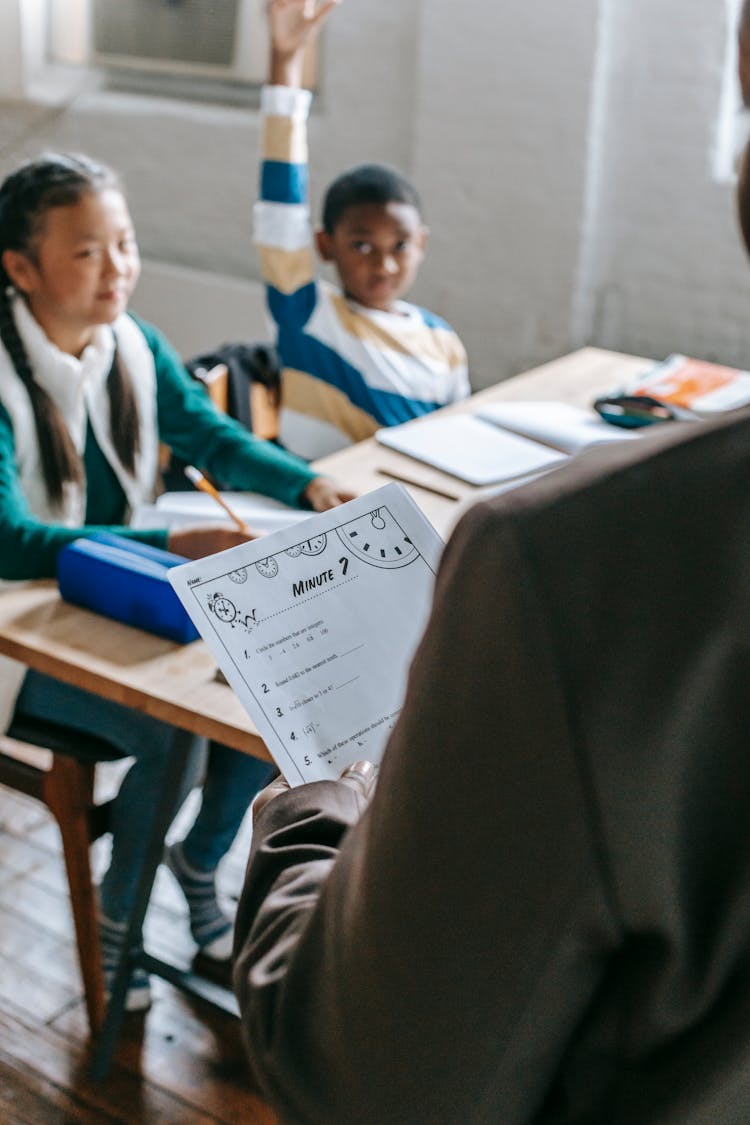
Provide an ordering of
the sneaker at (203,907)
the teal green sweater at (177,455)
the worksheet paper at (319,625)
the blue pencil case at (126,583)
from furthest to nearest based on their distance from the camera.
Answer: the sneaker at (203,907) → the teal green sweater at (177,455) → the blue pencil case at (126,583) → the worksheet paper at (319,625)

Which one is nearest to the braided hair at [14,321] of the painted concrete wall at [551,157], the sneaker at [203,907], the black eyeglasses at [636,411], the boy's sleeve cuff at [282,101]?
the boy's sleeve cuff at [282,101]

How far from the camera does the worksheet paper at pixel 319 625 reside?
2.88 feet

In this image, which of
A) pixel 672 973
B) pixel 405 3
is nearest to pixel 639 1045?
pixel 672 973

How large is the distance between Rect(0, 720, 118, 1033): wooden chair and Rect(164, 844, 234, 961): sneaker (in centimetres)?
19

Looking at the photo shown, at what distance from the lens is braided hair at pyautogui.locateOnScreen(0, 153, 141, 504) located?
5.84ft

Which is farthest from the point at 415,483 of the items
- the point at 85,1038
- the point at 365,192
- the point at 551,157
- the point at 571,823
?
the point at 551,157

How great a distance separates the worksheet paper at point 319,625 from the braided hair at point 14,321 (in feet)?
3.03

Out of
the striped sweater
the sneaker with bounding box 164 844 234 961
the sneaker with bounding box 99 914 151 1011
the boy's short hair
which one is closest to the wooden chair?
the sneaker with bounding box 99 914 151 1011

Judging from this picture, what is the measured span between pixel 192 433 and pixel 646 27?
86.1 inches

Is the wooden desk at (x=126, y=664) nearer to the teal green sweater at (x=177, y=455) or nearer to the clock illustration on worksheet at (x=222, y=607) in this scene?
the teal green sweater at (x=177, y=455)

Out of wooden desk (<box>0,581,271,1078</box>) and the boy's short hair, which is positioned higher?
the boy's short hair

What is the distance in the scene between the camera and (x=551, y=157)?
12.0ft

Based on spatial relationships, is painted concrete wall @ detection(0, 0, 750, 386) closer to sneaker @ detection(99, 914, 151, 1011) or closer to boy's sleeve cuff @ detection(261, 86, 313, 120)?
boy's sleeve cuff @ detection(261, 86, 313, 120)

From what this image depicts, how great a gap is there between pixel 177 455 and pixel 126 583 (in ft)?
2.20
